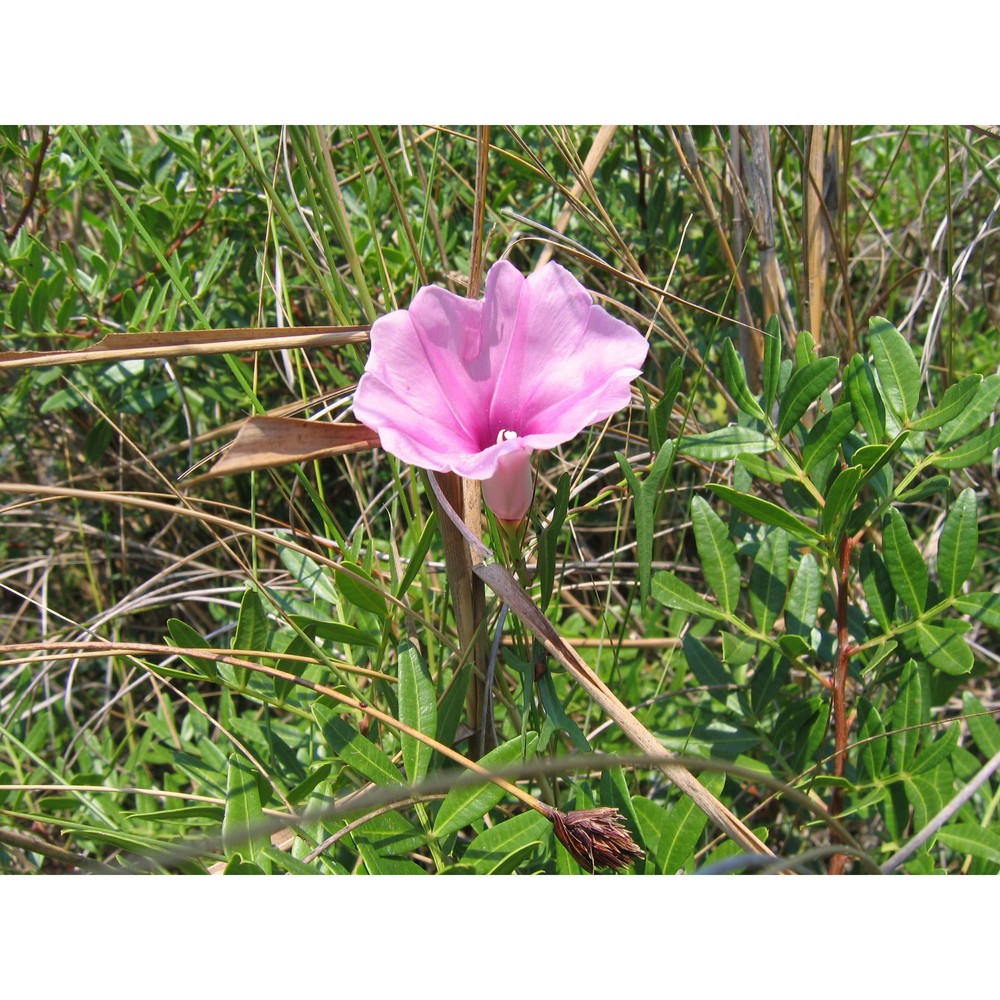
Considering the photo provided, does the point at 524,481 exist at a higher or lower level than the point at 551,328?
lower

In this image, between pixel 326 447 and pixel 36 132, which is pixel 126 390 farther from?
pixel 326 447

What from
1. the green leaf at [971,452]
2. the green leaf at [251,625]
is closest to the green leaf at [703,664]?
the green leaf at [971,452]

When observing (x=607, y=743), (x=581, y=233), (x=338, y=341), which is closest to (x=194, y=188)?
(x=581, y=233)

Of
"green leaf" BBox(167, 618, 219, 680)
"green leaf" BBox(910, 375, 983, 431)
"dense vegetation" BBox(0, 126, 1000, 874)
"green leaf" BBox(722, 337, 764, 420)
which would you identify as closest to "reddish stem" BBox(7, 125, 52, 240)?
"dense vegetation" BBox(0, 126, 1000, 874)

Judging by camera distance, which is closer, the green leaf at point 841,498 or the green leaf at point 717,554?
the green leaf at point 841,498

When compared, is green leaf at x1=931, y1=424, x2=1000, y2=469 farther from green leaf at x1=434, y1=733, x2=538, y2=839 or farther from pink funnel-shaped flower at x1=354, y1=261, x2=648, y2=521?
green leaf at x1=434, y1=733, x2=538, y2=839

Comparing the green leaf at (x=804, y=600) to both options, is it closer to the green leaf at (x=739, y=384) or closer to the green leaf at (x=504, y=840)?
the green leaf at (x=739, y=384)
